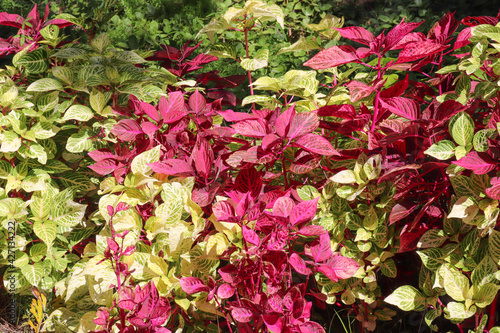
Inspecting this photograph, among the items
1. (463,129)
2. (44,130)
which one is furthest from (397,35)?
(44,130)

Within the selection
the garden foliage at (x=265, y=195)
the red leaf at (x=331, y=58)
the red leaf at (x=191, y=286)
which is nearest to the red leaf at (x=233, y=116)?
the garden foliage at (x=265, y=195)

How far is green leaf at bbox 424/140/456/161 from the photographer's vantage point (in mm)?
1185

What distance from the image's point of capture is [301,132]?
4.23 feet

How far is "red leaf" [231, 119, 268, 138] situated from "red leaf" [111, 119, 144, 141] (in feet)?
1.28

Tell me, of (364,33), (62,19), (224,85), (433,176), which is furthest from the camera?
(224,85)

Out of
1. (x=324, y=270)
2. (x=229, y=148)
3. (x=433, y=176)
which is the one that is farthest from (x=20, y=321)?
(x=433, y=176)

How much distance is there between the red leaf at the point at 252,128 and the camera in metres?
1.29

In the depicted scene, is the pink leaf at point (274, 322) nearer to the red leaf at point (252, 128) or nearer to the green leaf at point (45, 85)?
the red leaf at point (252, 128)

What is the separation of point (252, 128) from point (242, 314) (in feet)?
1.66

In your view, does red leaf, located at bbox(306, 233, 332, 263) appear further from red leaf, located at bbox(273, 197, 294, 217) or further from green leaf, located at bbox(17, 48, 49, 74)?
green leaf, located at bbox(17, 48, 49, 74)

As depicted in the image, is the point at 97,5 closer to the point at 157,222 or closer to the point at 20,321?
the point at 20,321

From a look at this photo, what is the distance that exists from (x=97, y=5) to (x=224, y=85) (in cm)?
259

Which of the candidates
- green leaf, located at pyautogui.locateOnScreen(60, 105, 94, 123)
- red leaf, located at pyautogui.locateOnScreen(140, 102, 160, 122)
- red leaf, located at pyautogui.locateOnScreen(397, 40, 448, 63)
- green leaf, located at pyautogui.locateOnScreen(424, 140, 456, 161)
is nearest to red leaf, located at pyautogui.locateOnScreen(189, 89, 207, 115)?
red leaf, located at pyautogui.locateOnScreen(140, 102, 160, 122)

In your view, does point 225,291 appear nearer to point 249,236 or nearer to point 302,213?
point 249,236
